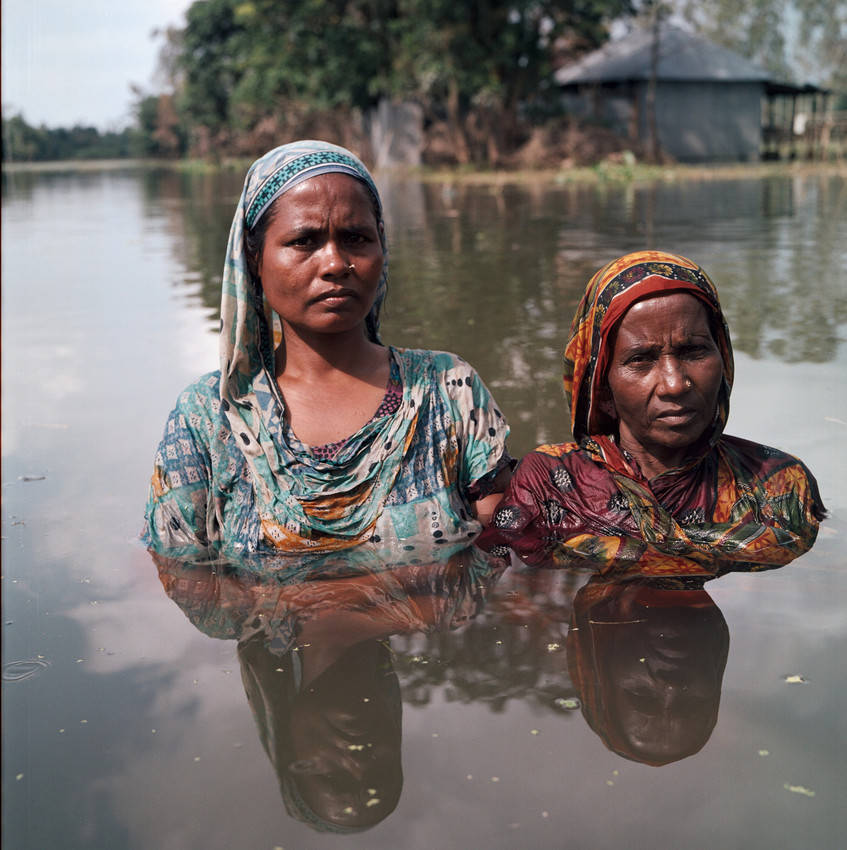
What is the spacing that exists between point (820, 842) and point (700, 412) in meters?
1.39

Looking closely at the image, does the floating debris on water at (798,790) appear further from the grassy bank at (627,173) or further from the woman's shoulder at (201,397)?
the grassy bank at (627,173)

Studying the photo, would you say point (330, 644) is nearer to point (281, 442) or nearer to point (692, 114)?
point (281, 442)

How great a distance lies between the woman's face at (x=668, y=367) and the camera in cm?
293

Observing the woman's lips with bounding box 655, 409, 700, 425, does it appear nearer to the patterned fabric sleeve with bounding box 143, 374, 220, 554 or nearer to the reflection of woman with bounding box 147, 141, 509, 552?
the reflection of woman with bounding box 147, 141, 509, 552

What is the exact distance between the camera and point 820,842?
1871 millimetres

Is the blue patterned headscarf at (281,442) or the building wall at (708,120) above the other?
the building wall at (708,120)

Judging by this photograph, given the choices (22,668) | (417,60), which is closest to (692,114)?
(417,60)

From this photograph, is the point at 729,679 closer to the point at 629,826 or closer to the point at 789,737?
the point at 789,737

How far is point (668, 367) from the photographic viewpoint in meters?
2.94

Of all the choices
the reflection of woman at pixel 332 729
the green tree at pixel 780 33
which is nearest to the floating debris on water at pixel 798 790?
the reflection of woman at pixel 332 729

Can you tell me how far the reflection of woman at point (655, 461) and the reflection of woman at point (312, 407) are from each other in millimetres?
300

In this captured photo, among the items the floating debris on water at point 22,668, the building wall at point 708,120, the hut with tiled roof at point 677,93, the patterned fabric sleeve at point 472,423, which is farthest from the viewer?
the building wall at point 708,120

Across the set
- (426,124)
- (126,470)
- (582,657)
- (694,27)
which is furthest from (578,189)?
(582,657)

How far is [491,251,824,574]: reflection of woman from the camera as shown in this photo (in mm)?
2957
